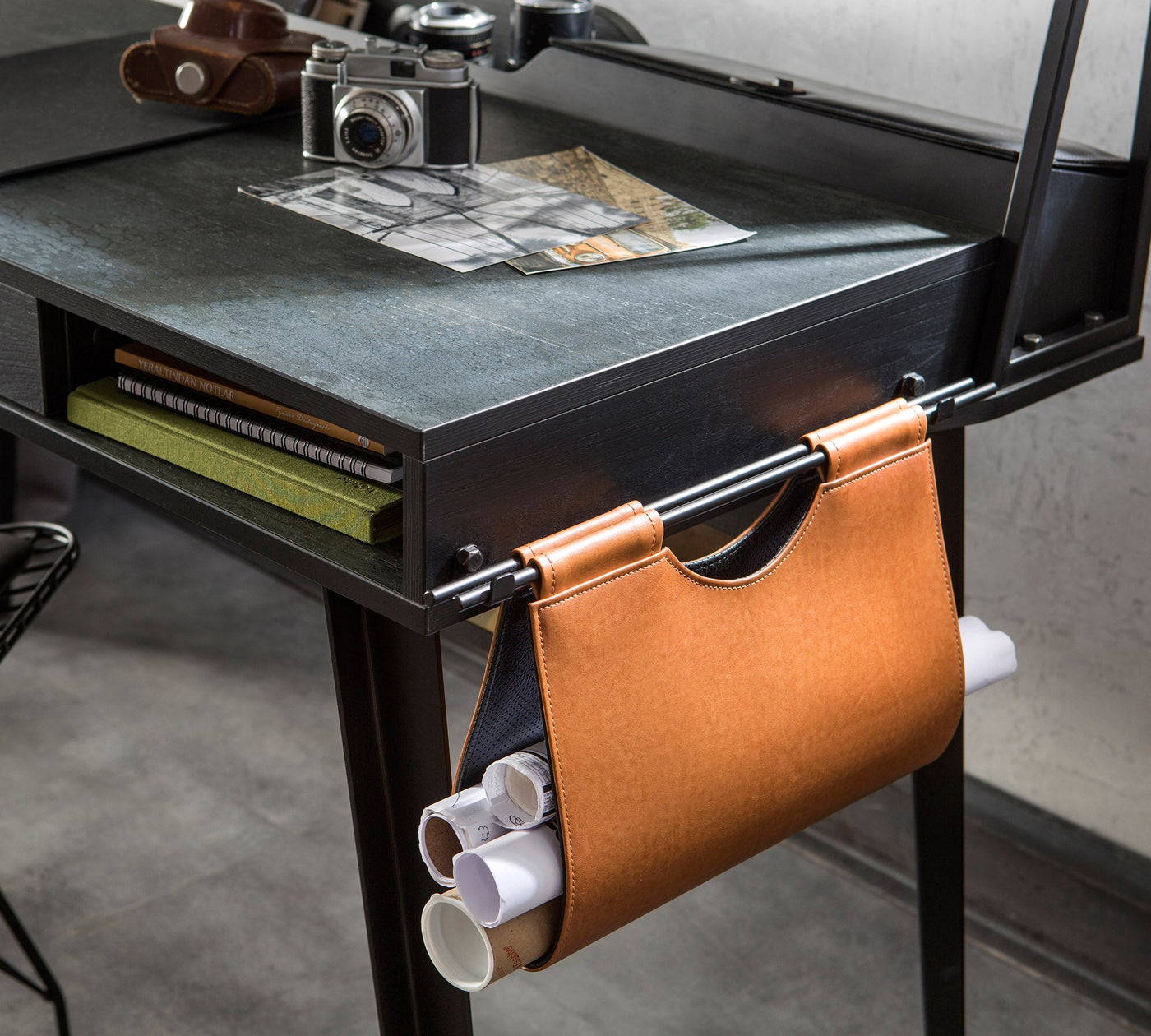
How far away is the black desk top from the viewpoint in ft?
2.64

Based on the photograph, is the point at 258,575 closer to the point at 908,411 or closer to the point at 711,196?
the point at 711,196

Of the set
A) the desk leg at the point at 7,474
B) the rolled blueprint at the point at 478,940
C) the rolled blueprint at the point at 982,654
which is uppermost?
the rolled blueprint at the point at 982,654

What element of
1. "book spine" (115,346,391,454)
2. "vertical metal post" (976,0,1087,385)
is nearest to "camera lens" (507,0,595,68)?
"vertical metal post" (976,0,1087,385)

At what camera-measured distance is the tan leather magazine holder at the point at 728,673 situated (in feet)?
2.68

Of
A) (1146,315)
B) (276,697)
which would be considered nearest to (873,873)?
(1146,315)

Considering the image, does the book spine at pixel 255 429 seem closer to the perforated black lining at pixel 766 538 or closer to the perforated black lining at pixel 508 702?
the perforated black lining at pixel 508 702

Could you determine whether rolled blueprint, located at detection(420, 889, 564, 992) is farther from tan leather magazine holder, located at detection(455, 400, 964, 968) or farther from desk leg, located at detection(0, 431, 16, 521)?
desk leg, located at detection(0, 431, 16, 521)

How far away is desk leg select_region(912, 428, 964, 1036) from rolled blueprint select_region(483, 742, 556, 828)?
47cm

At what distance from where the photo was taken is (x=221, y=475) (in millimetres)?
913

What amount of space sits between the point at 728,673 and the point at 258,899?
101 cm

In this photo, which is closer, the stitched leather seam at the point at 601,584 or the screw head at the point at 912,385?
the stitched leather seam at the point at 601,584

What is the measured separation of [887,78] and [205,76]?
0.73 metres

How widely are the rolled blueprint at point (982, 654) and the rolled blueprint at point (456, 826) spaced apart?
0.41 meters

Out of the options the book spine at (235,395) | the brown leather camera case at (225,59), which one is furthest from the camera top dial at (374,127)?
the book spine at (235,395)
